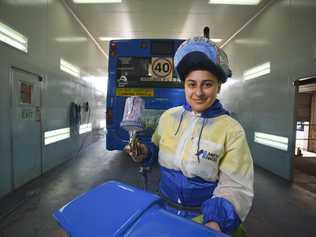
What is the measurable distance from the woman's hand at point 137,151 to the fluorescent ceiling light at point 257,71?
4.07 m

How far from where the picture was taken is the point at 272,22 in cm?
421

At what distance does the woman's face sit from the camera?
0.92 m

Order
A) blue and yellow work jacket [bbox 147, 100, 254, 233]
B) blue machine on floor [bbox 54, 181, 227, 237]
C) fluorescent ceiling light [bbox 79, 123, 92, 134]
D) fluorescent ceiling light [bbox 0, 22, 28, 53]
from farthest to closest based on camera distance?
fluorescent ceiling light [bbox 79, 123, 92, 134] → fluorescent ceiling light [bbox 0, 22, 28, 53] → blue and yellow work jacket [bbox 147, 100, 254, 233] → blue machine on floor [bbox 54, 181, 227, 237]

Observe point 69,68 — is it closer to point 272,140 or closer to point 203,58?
point 272,140

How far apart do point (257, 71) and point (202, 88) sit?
4.49m

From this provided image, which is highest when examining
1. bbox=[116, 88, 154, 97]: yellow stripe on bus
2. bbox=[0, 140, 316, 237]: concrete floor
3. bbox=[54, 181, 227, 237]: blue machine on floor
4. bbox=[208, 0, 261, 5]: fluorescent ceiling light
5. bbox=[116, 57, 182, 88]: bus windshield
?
bbox=[208, 0, 261, 5]: fluorescent ceiling light

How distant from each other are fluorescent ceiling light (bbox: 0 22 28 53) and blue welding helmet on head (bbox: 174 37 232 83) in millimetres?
2509

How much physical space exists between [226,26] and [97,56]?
13.7ft

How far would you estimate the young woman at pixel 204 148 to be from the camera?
2.67 feet

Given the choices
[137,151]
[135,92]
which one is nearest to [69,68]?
[135,92]

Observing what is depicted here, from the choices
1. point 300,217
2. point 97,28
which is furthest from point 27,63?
point 300,217

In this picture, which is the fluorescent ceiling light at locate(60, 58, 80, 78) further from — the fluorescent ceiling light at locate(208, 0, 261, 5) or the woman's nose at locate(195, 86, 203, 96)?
the woman's nose at locate(195, 86, 203, 96)

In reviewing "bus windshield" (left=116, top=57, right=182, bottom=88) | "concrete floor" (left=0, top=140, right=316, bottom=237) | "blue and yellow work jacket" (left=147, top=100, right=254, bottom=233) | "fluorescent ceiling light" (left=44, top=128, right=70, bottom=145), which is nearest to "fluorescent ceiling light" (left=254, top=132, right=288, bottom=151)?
"concrete floor" (left=0, top=140, right=316, bottom=237)

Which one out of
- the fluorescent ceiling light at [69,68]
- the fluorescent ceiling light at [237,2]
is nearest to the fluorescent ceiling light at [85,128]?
the fluorescent ceiling light at [69,68]
